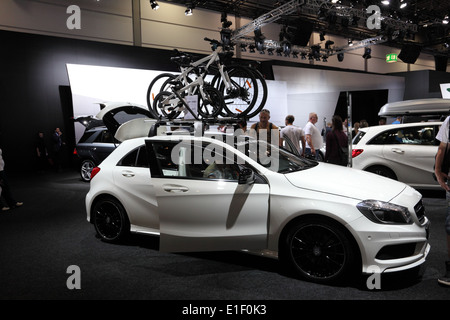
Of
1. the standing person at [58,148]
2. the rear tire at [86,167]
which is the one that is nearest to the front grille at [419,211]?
the rear tire at [86,167]

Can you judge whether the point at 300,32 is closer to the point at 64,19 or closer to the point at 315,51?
the point at 315,51

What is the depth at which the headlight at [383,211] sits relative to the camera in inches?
106

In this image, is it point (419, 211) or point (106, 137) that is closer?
point (419, 211)

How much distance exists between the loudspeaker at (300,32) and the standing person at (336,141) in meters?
7.80

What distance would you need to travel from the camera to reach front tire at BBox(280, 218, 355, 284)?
2.74 m

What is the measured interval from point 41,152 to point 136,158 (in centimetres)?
854

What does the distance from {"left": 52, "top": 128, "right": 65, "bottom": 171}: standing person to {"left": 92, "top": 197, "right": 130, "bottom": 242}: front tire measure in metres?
7.93

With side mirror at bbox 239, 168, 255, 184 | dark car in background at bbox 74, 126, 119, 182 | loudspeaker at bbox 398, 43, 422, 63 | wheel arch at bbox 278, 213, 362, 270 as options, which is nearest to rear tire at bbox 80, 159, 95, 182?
dark car in background at bbox 74, 126, 119, 182

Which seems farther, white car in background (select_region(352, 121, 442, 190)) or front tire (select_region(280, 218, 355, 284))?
white car in background (select_region(352, 121, 442, 190))

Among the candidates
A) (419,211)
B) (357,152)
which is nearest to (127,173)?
(419,211)

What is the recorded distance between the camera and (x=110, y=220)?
13.3ft

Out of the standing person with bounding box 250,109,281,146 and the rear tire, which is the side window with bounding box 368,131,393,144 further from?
the rear tire

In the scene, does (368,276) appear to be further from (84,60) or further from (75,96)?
(84,60)

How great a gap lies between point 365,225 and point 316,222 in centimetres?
37
